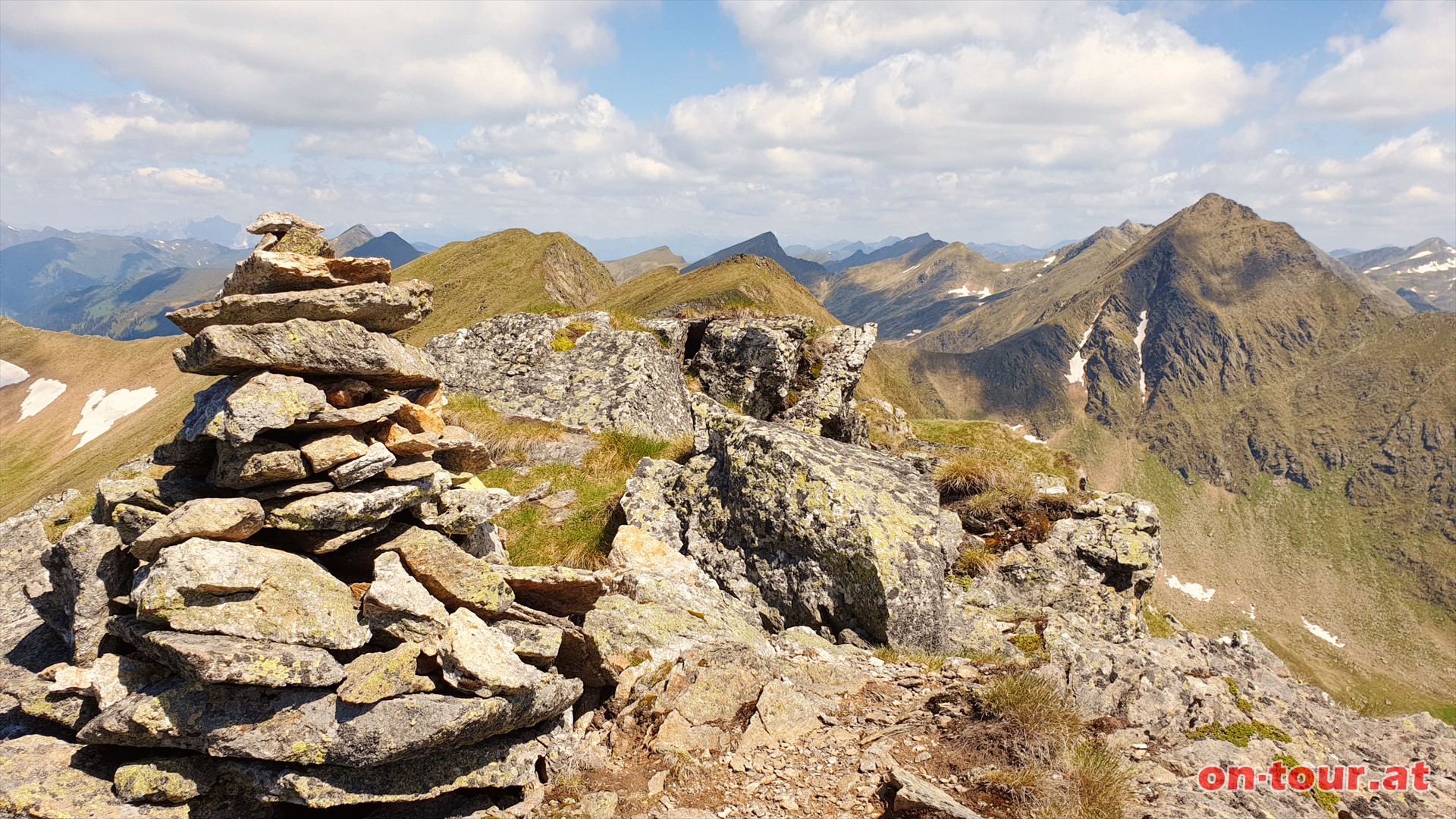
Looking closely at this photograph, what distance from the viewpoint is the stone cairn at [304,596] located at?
7281mm

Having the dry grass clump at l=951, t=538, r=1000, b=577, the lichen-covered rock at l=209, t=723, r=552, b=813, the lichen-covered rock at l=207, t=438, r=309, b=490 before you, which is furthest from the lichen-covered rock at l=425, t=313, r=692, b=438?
Result: the lichen-covered rock at l=209, t=723, r=552, b=813

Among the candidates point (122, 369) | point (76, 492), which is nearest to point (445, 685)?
point (76, 492)

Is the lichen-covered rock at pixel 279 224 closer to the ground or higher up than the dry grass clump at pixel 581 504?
higher up

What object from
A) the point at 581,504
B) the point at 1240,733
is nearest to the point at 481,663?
the point at 581,504

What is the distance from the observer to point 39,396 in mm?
131375

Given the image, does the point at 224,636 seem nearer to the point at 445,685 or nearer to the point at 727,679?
the point at 445,685

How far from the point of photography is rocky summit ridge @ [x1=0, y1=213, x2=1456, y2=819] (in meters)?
7.33

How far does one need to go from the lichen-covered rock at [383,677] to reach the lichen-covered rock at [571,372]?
38.1ft

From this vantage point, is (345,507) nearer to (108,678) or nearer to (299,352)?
(299,352)

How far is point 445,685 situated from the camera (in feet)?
25.4

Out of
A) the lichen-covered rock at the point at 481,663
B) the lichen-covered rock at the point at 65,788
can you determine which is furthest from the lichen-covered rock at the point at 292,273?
the lichen-covered rock at the point at 65,788

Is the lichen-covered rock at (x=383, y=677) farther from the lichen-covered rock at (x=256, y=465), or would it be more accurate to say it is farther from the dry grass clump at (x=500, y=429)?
the dry grass clump at (x=500, y=429)

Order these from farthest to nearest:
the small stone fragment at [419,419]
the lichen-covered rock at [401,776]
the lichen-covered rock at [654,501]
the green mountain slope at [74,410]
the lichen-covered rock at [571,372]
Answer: the green mountain slope at [74,410], the lichen-covered rock at [571,372], the lichen-covered rock at [654,501], the small stone fragment at [419,419], the lichen-covered rock at [401,776]

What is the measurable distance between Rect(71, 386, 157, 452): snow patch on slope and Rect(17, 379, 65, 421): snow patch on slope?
11.3m
